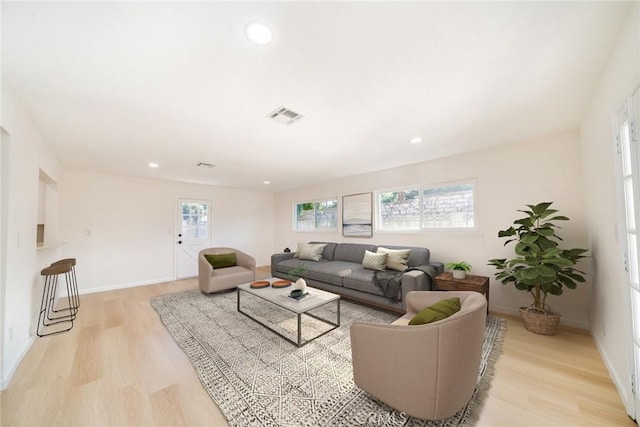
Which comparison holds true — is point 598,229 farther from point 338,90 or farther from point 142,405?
point 142,405

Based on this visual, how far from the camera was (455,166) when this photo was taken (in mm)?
3557

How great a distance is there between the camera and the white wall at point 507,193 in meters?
2.68

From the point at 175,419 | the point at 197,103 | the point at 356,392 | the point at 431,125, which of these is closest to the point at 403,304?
the point at 356,392

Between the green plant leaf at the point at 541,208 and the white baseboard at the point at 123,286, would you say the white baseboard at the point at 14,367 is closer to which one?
the white baseboard at the point at 123,286

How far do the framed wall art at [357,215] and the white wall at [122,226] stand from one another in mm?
3370

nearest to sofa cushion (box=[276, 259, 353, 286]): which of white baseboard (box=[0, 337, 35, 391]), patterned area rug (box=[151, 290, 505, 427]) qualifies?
patterned area rug (box=[151, 290, 505, 427])

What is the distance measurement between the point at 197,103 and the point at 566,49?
8.98ft

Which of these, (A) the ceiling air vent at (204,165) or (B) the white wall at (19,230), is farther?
(A) the ceiling air vent at (204,165)

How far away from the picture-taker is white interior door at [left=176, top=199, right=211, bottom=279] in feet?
17.6

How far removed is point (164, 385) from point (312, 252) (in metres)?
3.25

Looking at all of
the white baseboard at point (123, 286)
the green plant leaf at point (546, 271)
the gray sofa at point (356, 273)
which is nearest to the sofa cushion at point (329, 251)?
the gray sofa at point (356, 273)

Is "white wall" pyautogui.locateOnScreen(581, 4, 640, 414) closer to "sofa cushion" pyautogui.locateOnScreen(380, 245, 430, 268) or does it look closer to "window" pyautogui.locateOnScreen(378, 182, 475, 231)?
"window" pyautogui.locateOnScreen(378, 182, 475, 231)

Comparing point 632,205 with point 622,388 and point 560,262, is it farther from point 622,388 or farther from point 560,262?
point 622,388

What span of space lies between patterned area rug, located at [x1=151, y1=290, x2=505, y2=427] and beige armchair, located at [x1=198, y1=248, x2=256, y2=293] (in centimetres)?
63
